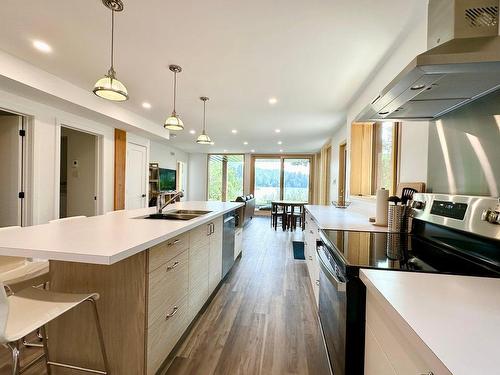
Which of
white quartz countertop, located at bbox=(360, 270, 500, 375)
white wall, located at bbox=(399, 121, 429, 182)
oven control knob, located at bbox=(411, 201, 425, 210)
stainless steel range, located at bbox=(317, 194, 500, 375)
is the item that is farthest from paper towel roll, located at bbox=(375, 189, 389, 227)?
white quartz countertop, located at bbox=(360, 270, 500, 375)

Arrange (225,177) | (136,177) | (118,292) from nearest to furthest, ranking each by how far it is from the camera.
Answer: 1. (118,292)
2. (136,177)
3. (225,177)

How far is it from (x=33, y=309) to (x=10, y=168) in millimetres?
3362

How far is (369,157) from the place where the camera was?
349 centimetres

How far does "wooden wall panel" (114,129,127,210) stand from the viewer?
4945 millimetres

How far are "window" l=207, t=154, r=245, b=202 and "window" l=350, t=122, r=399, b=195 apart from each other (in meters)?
6.78

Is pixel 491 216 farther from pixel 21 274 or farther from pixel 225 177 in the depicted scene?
pixel 225 177

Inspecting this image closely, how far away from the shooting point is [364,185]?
3.53 metres

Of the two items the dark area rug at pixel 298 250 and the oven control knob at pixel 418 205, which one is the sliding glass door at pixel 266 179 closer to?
the dark area rug at pixel 298 250

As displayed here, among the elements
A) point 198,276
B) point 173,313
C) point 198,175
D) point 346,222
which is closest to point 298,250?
point 346,222

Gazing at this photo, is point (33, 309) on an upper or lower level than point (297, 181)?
lower

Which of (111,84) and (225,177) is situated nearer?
(111,84)

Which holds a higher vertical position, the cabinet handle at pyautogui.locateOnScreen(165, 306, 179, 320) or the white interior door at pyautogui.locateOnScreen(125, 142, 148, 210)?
the white interior door at pyautogui.locateOnScreen(125, 142, 148, 210)

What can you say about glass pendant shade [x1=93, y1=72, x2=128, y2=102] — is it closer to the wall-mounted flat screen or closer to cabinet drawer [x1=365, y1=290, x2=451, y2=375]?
cabinet drawer [x1=365, y1=290, x2=451, y2=375]

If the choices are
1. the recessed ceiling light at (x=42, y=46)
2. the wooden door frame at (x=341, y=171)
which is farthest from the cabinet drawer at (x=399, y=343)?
the wooden door frame at (x=341, y=171)
